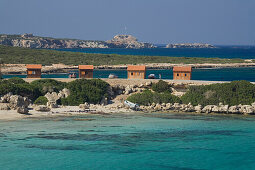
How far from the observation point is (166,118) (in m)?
42.1

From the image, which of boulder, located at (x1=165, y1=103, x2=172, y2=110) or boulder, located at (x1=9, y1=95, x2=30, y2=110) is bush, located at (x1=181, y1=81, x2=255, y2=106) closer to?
boulder, located at (x1=165, y1=103, x2=172, y2=110)

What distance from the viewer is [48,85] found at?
5309cm

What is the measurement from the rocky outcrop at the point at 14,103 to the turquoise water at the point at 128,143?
4038mm

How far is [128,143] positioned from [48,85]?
76.9ft

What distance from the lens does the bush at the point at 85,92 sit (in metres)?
49.3

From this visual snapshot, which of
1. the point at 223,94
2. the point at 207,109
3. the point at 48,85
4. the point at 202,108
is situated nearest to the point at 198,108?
the point at 202,108

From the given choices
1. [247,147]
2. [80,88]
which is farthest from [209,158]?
[80,88]

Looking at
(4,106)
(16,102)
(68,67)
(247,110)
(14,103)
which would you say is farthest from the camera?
(68,67)

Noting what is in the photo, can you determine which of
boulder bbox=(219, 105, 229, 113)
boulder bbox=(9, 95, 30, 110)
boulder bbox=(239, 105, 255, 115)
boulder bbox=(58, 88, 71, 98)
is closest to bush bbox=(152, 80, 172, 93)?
boulder bbox=(219, 105, 229, 113)

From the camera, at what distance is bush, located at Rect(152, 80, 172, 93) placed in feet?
177

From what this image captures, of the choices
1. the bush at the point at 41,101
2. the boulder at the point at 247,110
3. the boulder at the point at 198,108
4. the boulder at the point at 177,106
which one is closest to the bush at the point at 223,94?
the boulder at the point at 198,108

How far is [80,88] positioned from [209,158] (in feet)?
84.5

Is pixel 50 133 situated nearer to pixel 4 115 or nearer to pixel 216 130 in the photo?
pixel 4 115

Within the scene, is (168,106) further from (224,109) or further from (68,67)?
(68,67)
